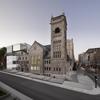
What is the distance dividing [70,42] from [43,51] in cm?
3320

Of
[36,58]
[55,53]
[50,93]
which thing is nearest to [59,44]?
[55,53]

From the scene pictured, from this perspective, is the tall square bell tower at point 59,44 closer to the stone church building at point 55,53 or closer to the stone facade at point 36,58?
the stone church building at point 55,53

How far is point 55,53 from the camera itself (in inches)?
1785

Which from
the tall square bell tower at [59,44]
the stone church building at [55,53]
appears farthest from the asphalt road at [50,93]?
the stone church building at [55,53]

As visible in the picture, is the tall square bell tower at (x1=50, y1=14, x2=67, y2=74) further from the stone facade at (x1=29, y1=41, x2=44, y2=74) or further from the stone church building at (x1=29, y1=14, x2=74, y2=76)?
the stone facade at (x1=29, y1=41, x2=44, y2=74)

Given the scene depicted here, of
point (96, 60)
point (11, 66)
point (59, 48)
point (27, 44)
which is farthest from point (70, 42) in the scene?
point (11, 66)

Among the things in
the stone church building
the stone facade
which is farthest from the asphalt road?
the stone facade

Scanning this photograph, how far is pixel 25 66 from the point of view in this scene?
57.4 metres

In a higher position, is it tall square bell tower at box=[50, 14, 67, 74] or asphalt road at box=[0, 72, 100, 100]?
tall square bell tower at box=[50, 14, 67, 74]

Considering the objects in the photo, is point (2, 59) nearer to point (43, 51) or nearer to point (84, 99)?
point (43, 51)

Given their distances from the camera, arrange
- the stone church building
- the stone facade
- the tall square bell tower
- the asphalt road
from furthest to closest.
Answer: the stone facade, the stone church building, the tall square bell tower, the asphalt road

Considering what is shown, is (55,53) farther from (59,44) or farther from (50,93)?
(50,93)

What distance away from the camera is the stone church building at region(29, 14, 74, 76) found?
43.2m

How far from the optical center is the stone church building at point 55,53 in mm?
43219
